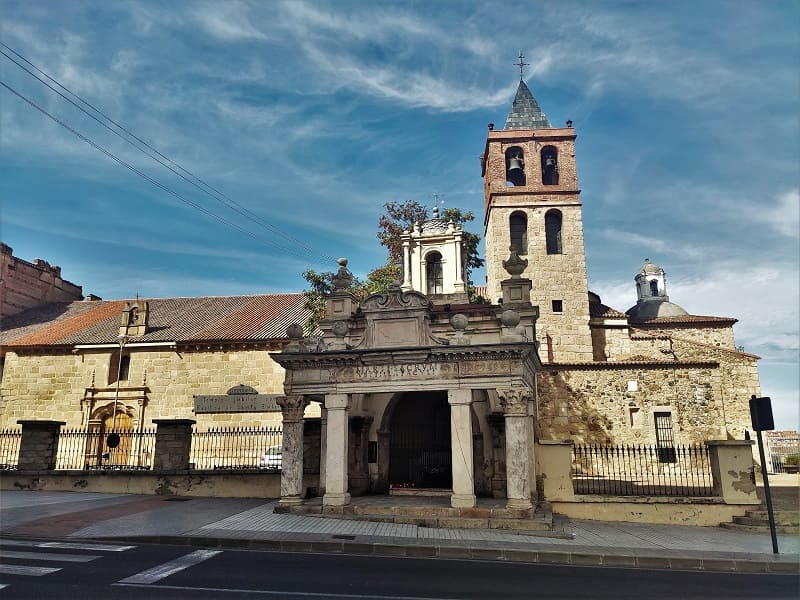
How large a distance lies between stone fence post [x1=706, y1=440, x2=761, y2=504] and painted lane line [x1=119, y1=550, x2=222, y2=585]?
486 inches

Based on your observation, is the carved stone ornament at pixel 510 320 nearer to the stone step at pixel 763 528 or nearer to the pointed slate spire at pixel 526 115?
the stone step at pixel 763 528

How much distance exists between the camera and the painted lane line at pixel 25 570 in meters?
7.82

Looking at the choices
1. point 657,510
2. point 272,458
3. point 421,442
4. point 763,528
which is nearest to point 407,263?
point 421,442

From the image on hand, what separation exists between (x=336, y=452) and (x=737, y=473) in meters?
10.3

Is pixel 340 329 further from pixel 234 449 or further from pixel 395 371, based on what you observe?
pixel 234 449

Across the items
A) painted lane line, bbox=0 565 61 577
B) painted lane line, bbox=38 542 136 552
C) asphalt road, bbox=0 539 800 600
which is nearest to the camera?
asphalt road, bbox=0 539 800 600

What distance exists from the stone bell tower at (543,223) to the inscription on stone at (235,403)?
1490 cm

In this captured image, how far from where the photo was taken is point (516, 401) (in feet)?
43.1

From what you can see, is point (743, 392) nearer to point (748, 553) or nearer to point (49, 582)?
point (748, 553)

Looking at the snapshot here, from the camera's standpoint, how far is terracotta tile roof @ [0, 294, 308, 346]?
30.8 meters

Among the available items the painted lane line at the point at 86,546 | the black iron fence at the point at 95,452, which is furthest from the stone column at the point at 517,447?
the black iron fence at the point at 95,452

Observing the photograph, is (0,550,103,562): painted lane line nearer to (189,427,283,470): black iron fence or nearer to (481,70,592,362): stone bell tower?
(189,427,283,470): black iron fence

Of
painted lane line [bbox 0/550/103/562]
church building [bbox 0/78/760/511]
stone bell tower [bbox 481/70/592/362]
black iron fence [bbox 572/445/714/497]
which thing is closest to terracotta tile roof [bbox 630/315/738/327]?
church building [bbox 0/78/760/511]

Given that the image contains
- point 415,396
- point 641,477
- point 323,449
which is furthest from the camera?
point 641,477
